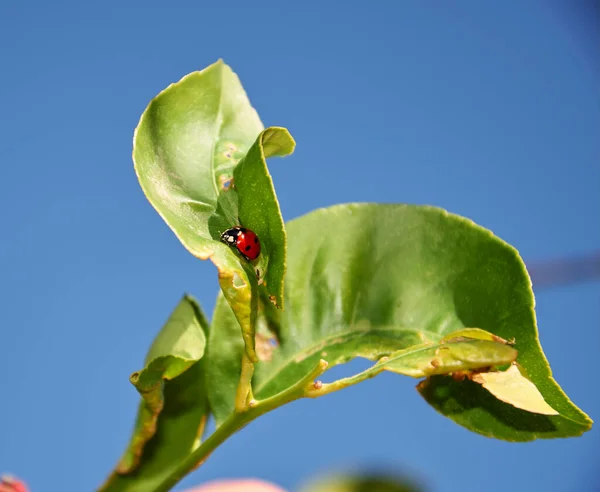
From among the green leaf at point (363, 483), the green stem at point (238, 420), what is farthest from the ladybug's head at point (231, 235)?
the green leaf at point (363, 483)

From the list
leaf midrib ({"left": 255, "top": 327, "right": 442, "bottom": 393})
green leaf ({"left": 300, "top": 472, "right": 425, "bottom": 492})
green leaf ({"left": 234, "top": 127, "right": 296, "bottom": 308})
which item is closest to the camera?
green leaf ({"left": 234, "top": 127, "right": 296, "bottom": 308})

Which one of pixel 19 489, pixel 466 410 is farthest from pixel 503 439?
pixel 19 489

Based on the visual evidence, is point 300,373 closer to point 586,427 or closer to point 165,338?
point 165,338

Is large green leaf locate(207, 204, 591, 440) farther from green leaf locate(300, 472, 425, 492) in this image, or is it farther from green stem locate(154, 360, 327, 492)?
green leaf locate(300, 472, 425, 492)

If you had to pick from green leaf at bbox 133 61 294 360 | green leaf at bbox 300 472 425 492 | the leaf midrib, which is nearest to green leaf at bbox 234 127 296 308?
green leaf at bbox 133 61 294 360

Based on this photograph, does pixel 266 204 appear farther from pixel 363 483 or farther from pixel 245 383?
pixel 363 483

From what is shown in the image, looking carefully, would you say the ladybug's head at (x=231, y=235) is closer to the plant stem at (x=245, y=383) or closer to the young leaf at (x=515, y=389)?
the plant stem at (x=245, y=383)
